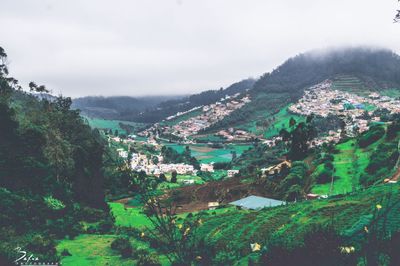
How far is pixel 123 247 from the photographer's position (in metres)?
23.5

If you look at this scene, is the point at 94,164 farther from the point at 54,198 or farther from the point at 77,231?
the point at 77,231

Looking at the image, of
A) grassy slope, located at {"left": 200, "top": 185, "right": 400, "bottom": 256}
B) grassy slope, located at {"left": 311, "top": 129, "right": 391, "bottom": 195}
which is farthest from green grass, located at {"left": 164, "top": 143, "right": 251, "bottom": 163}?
grassy slope, located at {"left": 200, "top": 185, "right": 400, "bottom": 256}

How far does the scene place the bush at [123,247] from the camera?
899 inches

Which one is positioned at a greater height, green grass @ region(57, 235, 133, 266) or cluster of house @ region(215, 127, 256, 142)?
green grass @ region(57, 235, 133, 266)

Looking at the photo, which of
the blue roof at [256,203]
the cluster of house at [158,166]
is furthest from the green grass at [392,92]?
the blue roof at [256,203]

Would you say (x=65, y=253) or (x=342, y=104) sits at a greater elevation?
(x=65, y=253)

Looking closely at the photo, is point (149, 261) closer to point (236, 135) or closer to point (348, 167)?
point (348, 167)

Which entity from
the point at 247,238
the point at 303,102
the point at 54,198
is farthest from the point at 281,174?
the point at 303,102

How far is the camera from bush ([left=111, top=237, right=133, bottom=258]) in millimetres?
22828

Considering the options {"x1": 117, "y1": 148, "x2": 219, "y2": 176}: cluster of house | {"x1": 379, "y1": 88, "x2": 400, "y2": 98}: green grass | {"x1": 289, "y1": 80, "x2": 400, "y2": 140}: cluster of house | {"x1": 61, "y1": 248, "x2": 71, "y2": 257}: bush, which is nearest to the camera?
{"x1": 61, "y1": 248, "x2": 71, "y2": 257}: bush

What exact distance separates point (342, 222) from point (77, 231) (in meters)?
18.8

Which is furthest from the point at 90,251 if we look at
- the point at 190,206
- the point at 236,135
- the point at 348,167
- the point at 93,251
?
the point at 236,135

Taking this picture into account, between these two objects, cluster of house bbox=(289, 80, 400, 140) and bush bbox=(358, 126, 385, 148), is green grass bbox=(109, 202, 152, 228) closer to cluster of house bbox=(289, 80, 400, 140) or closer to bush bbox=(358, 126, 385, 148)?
bush bbox=(358, 126, 385, 148)

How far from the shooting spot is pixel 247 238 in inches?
779
